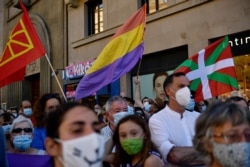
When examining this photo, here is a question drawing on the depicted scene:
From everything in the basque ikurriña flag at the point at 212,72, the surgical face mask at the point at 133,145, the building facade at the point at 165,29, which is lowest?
the surgical face mask at the point at 133,145

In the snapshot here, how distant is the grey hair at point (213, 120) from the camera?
7.83ft

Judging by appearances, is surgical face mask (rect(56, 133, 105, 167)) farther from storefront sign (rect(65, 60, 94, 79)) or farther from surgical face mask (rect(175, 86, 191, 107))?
storefront sign (rect(65, 60, 94, 79))

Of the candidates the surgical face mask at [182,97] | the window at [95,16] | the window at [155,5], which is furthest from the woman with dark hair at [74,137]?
the window at [95,16]

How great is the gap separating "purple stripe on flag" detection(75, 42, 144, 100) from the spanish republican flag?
119cm

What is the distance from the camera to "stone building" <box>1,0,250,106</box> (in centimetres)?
921

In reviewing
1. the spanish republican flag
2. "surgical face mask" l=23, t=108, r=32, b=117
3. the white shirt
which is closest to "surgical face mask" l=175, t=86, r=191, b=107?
the white shirt

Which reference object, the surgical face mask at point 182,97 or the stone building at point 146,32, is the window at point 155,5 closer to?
the stone building at point 146,32

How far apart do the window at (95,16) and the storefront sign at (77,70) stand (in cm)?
157

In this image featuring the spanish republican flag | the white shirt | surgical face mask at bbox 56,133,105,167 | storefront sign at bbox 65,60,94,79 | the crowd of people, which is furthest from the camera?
storefront sign at bbox 65,60,94,79

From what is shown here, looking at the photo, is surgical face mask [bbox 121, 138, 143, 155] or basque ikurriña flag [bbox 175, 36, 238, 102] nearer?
surgical face mask [bbox 121, 138, 143, 155]

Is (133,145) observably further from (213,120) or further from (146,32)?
(146,32)

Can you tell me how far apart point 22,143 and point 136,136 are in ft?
4.36

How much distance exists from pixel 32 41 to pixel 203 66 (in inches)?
131

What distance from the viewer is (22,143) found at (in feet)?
13.1
